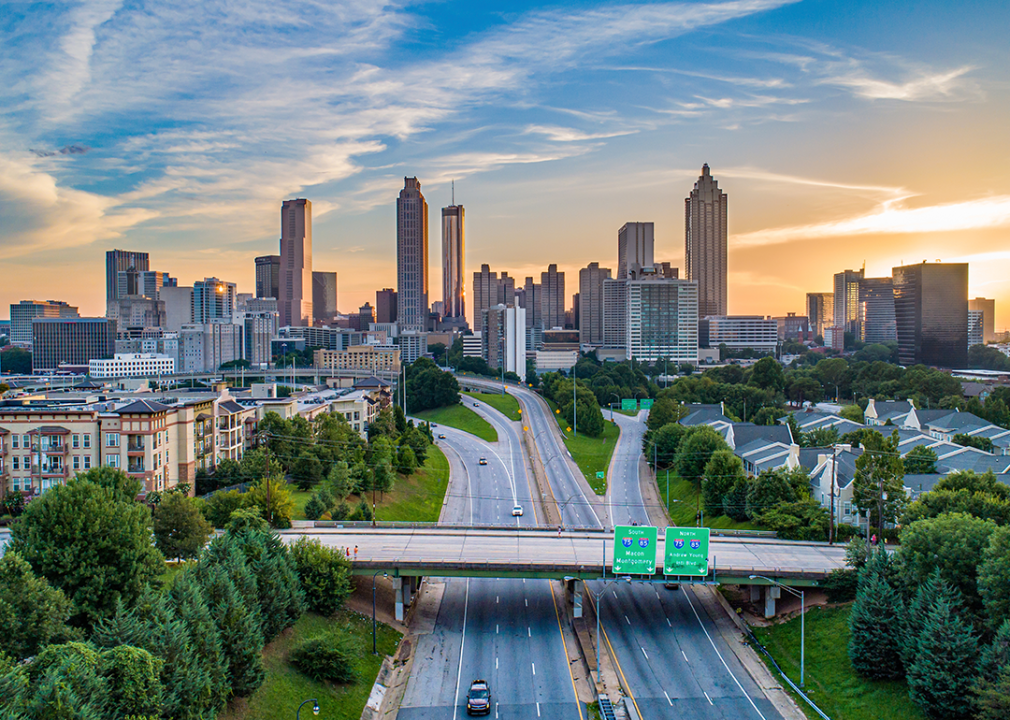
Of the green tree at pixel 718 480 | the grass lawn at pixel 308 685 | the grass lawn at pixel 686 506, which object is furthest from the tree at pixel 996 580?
the grass lawn at pixel 308 685

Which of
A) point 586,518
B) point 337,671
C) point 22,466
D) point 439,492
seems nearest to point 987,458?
point 586,518

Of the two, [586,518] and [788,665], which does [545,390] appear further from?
[788,665]

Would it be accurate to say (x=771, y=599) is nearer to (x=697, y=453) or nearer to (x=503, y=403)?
(x=697, y=453)

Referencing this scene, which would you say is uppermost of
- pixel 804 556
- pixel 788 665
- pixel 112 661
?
pixel 112 661

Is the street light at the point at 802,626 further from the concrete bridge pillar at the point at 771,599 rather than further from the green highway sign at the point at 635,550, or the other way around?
the green highway sign at the point at 635,550

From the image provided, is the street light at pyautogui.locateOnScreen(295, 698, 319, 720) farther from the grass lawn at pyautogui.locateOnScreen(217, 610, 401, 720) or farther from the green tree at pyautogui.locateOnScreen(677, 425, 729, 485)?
the green tree at pyautogui.locateOnScreen(677, 425, 729, 485)

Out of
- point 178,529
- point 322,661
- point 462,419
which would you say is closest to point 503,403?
point 462,419

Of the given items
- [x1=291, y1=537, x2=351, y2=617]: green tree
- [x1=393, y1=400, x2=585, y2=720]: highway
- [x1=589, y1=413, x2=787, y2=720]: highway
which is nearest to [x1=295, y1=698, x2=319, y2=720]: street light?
[x1=393, y1=400, x2=585, y2=720]: highway
